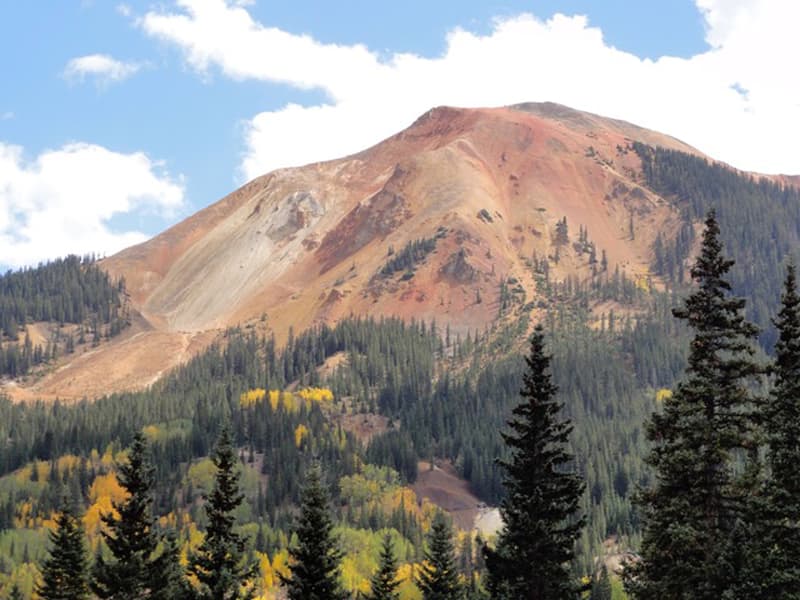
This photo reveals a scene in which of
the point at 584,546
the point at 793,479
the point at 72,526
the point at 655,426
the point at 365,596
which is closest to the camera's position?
the point at 793,479

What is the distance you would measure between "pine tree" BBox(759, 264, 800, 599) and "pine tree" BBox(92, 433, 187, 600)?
2404 cm

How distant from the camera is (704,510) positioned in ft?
116

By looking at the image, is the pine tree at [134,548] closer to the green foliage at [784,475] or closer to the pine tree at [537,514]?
the pine tree at [537,514]

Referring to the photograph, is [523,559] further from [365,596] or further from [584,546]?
[584,546]

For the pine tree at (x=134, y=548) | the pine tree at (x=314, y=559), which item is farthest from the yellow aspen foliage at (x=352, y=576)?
the pine tree at (x=314, y=559)

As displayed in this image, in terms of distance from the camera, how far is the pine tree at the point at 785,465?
32594 mm

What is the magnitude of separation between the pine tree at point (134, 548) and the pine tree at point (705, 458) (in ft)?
66.0

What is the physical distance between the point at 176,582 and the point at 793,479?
2474cm

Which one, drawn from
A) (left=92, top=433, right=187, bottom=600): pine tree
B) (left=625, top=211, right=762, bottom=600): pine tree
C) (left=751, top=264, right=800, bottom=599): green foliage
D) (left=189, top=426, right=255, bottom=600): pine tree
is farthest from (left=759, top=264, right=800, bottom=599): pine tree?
(left=92, top=433, right=187, bottom=600): pine tree

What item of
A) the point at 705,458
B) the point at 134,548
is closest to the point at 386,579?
the point at 134,548

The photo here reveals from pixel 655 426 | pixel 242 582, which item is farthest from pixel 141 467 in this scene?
pixel 655 426

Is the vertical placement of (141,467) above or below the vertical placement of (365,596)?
above

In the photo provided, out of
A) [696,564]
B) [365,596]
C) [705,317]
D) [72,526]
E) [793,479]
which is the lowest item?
[365,596]

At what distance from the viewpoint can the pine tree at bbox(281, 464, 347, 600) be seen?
41.8 m
